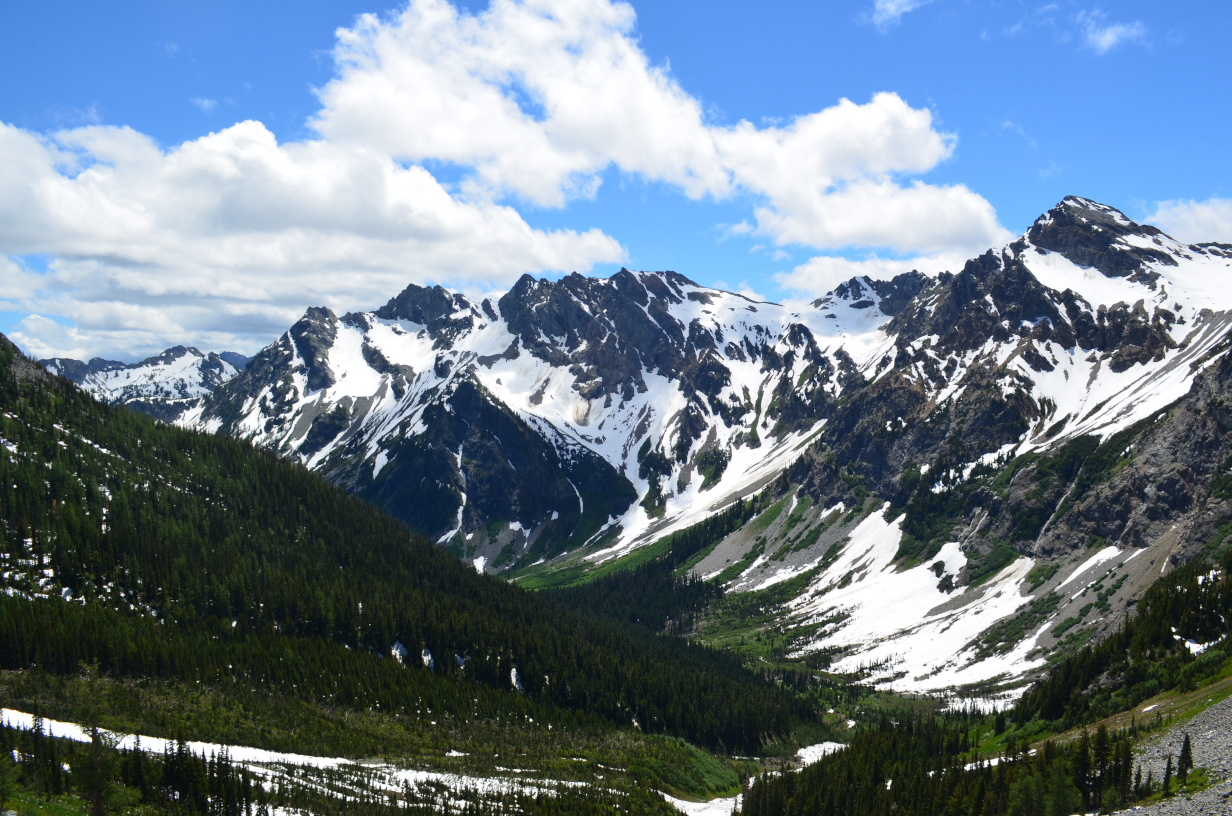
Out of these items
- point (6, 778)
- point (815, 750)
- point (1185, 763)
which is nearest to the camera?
point (6, 778)

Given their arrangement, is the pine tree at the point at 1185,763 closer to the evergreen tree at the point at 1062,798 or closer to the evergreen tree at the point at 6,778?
the evergreen tree at the point at 1062,798

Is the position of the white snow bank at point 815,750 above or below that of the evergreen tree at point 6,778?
below

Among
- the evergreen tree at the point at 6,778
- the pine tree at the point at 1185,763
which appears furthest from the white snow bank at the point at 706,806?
the evergreen tree at the point at 6,778

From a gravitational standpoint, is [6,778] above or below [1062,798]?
above

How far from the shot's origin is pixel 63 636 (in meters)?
99.2

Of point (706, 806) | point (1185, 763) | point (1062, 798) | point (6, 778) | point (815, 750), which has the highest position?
point (6, 778)

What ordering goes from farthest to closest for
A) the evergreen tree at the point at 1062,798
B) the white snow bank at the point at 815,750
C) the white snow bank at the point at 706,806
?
the white snow bank at the point at 815,750, the white snow bank at the point at 706,806, the evergreen tree at the point at 1062,798

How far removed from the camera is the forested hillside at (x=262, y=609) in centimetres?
11662

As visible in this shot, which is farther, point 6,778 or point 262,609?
point 262,609

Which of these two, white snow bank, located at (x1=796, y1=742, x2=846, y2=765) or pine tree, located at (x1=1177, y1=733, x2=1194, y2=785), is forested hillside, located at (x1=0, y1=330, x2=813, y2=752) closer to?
white snow bank, located at (x1=796, y1=742, x2=846, y2=765)

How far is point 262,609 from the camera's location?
145m

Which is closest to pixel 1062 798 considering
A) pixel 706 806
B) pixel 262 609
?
pixel 706 806

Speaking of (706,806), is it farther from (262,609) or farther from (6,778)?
(262,609)

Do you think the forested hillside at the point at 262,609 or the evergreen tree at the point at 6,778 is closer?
the evergreen tree at the point at 6,778
